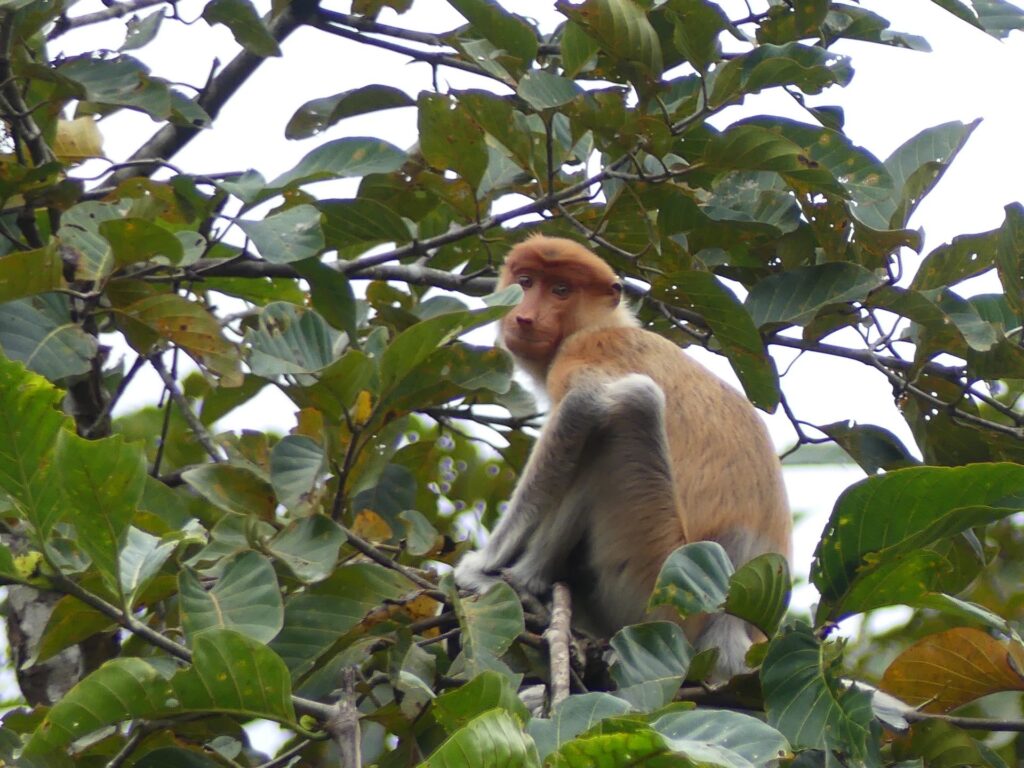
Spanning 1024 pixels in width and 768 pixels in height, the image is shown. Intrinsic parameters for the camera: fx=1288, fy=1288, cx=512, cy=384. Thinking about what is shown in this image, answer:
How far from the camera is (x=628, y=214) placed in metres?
3.72

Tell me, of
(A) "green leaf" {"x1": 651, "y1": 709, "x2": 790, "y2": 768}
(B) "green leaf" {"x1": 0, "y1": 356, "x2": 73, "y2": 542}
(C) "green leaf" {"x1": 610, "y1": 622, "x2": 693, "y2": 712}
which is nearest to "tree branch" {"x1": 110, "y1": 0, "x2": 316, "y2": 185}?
(B) "green leaf" {"x1": 0, "y1": 356, "x2": 73, "y2": 542}

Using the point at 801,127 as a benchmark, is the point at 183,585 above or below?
below

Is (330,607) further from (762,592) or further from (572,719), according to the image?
(572,719)

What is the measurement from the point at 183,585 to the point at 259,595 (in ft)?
0.48

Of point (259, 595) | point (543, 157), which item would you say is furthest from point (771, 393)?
point (259, 595)

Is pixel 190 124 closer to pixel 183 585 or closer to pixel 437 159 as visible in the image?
pixel 437 159

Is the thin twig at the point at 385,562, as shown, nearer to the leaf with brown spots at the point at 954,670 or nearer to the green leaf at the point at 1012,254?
the leaf with brown spots at the point at 954,670

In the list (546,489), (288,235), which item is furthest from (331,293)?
(546,489)

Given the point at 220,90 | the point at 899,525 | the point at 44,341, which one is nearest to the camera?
the point at 899,525

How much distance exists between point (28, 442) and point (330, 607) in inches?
31.6

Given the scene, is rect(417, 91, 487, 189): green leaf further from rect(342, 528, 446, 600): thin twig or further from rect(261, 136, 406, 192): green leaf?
rect(342, 528, 446, 600): thin twig

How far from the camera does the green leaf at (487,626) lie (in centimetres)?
242

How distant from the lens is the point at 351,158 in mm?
3383

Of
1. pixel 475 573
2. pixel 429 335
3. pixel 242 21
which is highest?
pixel 242 21
